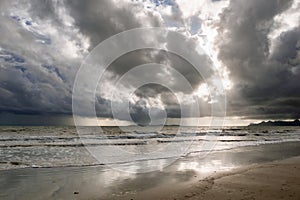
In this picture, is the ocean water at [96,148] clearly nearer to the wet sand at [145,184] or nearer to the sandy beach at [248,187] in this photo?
the wet sand at [145,184]

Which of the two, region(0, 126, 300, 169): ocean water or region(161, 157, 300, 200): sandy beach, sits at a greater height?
region(0, 126, 300, 169): ocean water

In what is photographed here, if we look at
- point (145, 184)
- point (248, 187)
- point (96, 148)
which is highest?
point (96, 148)

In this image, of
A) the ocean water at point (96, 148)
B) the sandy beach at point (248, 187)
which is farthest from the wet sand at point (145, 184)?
the ocean water at point (96, 148)

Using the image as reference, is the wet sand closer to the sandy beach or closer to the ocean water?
the sandy beach

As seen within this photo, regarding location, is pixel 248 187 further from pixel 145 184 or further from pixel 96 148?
pixel 96 148

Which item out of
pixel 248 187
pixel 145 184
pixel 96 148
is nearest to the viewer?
pixel 248 187

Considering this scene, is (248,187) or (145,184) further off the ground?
(248,187)

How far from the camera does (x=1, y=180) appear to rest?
11602 mm

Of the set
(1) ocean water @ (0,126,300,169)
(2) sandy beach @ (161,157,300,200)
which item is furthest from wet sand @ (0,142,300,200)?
(1) ocean water @ (0,126,300,169)

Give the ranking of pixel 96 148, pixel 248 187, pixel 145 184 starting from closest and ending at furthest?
pixel 248 187, pixel 145 184, pixel 96 148

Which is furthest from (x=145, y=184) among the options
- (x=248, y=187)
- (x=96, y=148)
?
(x=96, y=148)

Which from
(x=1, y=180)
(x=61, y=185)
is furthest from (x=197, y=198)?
(x=1, y=180)

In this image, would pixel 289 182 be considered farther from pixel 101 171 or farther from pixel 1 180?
pixel 1 180

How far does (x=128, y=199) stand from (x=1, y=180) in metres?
7.19
